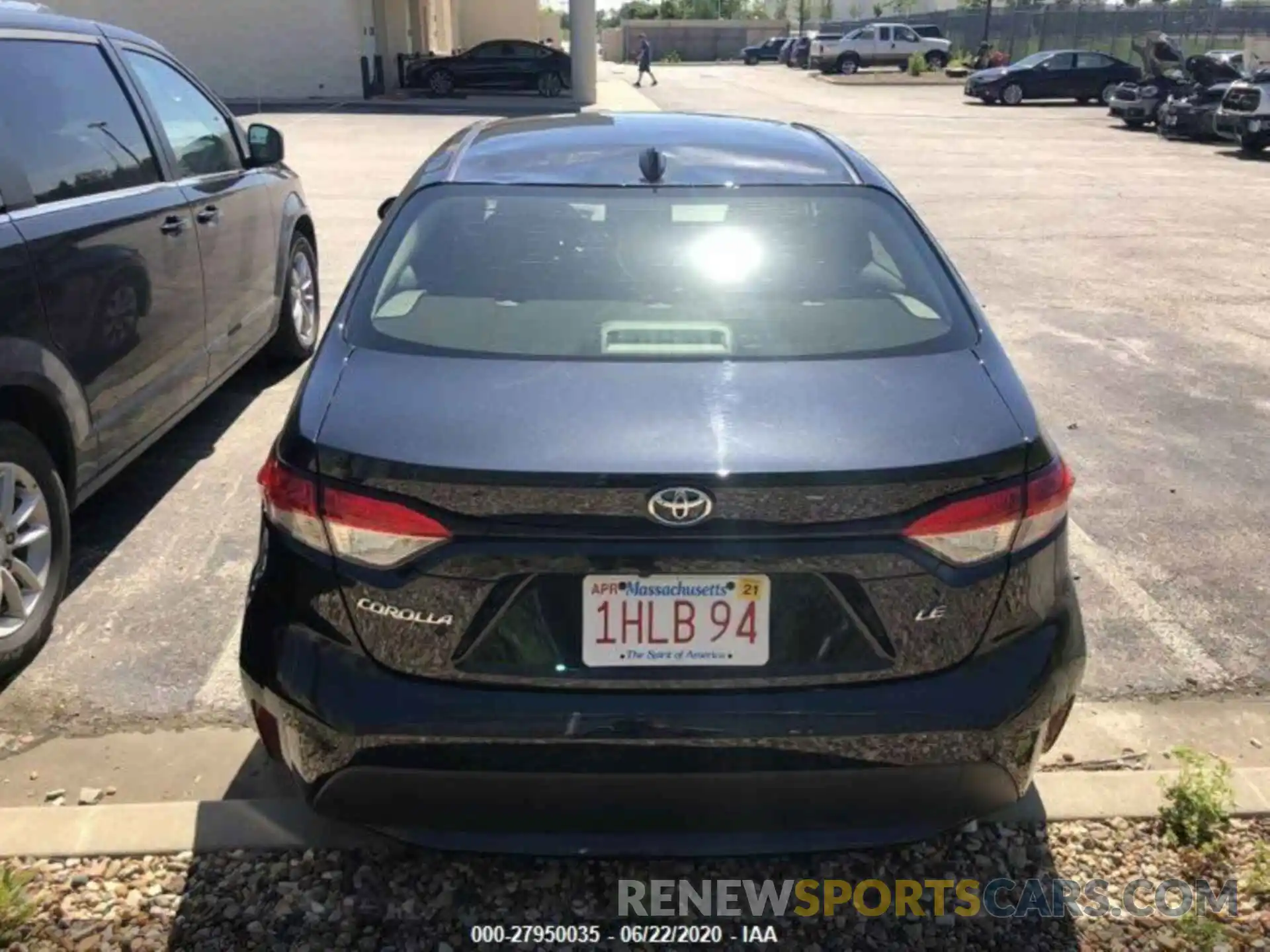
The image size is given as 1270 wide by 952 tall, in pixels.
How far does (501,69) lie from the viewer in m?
31.9

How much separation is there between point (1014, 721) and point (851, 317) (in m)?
1.04

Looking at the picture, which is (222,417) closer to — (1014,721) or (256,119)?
(1014,721)

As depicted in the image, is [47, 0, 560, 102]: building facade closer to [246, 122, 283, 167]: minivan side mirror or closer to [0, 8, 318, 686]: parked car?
[246, 122, 283, 167]: minivan side mirror

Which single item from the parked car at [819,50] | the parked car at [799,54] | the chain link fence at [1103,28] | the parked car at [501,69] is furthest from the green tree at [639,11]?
the parked car at [501,69]

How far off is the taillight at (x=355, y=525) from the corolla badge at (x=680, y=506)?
1.28 ft

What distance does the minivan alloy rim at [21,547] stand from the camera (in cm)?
337

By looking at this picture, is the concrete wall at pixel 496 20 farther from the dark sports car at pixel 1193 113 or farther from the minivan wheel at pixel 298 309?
the minivan wheel at pixel 298 309

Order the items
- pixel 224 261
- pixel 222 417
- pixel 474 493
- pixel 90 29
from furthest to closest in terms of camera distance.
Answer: pixel 222 417
pixel 224 261
pixel 90 29
pixel 474 493

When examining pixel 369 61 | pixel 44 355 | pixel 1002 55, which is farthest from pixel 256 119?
pixel 1002 55

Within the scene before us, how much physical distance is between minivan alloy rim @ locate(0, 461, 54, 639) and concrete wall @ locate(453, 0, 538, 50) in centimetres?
4643

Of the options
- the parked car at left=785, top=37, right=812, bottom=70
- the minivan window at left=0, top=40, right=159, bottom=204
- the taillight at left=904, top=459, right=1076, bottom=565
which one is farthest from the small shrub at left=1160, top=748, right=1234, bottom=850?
the parked car at left=785, top=37, right=812, bottom=70

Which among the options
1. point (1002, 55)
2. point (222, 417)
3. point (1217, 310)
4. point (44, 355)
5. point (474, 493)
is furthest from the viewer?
point (1002, 55)

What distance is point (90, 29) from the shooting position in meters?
4.59

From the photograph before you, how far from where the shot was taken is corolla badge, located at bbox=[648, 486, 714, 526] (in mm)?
2098
